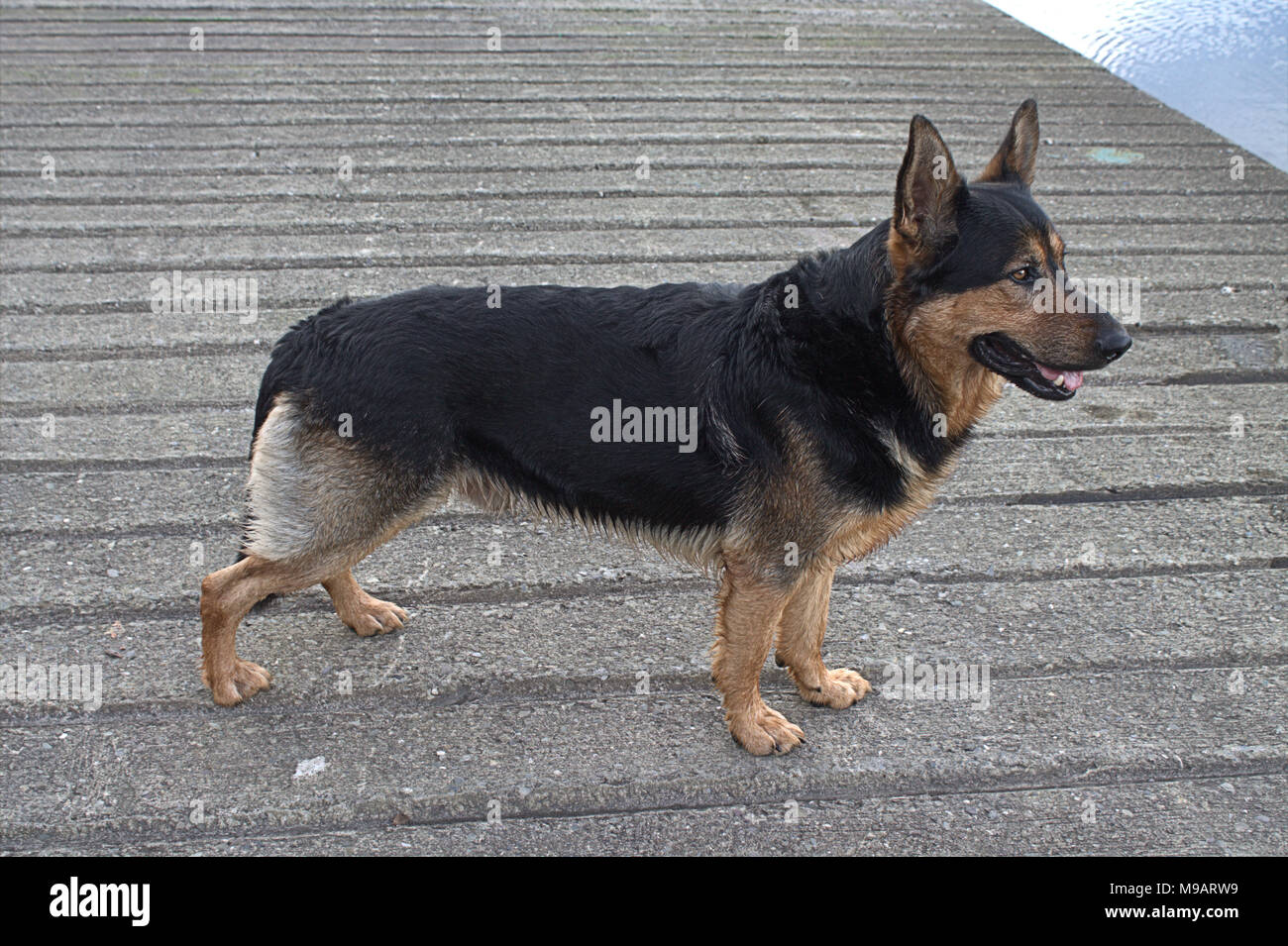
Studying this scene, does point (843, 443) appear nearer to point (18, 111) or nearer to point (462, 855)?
point (462, 855)

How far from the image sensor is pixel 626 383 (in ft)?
10.9

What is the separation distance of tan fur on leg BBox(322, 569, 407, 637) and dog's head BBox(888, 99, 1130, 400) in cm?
213

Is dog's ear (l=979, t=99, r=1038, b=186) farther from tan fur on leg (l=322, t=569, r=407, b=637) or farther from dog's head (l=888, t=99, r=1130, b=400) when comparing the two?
tan fur on leg (l=322, t=569, r=407, b=637)

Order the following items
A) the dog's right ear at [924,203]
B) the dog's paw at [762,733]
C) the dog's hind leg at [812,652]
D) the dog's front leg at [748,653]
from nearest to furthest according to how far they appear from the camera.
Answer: the dog's right ear at [924,203] < the dog's front leg at [748,653] < the dog's paw at [762,733] < the dog's hind leg at [812,652]

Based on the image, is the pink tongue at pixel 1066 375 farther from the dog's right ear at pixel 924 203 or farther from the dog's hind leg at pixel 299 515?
the dog's hind leg at pixel 299 515

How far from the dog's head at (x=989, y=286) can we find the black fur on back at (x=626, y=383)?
122 mm

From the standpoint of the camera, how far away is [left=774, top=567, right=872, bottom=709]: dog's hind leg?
3.60 meters

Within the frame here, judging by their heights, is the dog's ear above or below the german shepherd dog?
above

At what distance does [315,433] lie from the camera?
3338 millimetres

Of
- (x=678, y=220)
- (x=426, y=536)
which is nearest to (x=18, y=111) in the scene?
(x=678, y=220)

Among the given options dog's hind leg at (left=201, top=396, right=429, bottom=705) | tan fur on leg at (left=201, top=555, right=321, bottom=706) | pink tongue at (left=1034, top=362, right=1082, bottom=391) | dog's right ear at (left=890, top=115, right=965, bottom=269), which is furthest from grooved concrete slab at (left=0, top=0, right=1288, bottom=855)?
dog's right ear at (left=890, top=115, right=965, bottom=269)

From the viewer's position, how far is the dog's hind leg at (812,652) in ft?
11.8

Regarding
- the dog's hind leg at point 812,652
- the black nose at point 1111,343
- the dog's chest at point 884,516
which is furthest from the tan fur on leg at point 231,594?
the black nose at point 1111,343

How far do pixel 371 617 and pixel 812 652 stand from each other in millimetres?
1616
